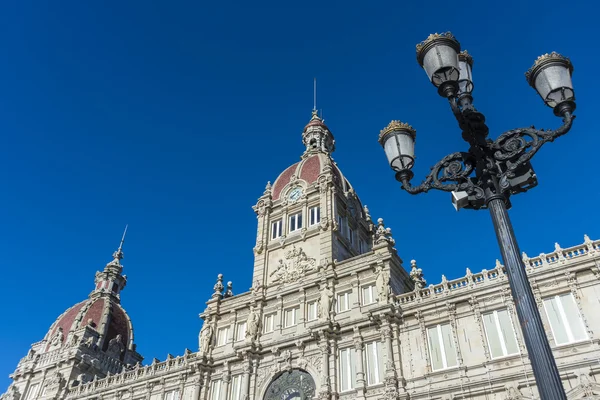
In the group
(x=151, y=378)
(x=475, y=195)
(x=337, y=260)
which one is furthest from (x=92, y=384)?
(x=475, y=195)

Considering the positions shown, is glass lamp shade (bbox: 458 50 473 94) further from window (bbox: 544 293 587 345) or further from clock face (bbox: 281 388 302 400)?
clock face (bbox: 281 388 302 400)

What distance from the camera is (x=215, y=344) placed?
3469cm

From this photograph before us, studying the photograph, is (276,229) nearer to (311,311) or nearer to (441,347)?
(311,311)

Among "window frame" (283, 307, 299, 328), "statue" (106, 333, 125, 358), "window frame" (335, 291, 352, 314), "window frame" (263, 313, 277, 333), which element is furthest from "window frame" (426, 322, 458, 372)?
"statue" (106, 333, 125, 358)

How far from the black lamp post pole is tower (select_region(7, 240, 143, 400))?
39283mm

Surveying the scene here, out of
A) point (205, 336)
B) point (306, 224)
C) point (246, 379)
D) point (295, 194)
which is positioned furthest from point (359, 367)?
point (295, 194)

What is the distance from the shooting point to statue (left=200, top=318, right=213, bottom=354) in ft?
112

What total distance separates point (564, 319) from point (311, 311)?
14.8 metres

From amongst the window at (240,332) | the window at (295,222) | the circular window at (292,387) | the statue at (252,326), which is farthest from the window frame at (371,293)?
the window at (240,332)

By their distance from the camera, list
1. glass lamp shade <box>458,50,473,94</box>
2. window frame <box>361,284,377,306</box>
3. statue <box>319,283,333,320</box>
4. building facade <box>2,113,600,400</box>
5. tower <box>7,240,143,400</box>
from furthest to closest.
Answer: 1. tower <box>7,240,143,400</box>
2. statue <box>319,283,333,320</box>
3. window frame <box>361,284,377,306</box>
4. building facade <box>2,113,600,400</box>
5. glass lamp shade <box>458,50,473,94</box>

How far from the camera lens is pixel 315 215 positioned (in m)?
37.8

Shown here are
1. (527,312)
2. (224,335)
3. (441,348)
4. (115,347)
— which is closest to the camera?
(527,312)

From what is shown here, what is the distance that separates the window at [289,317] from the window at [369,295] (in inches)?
198

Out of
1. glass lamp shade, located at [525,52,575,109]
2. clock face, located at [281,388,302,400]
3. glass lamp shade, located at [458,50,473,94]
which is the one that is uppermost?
clock face, located at [281,388,302,400]
